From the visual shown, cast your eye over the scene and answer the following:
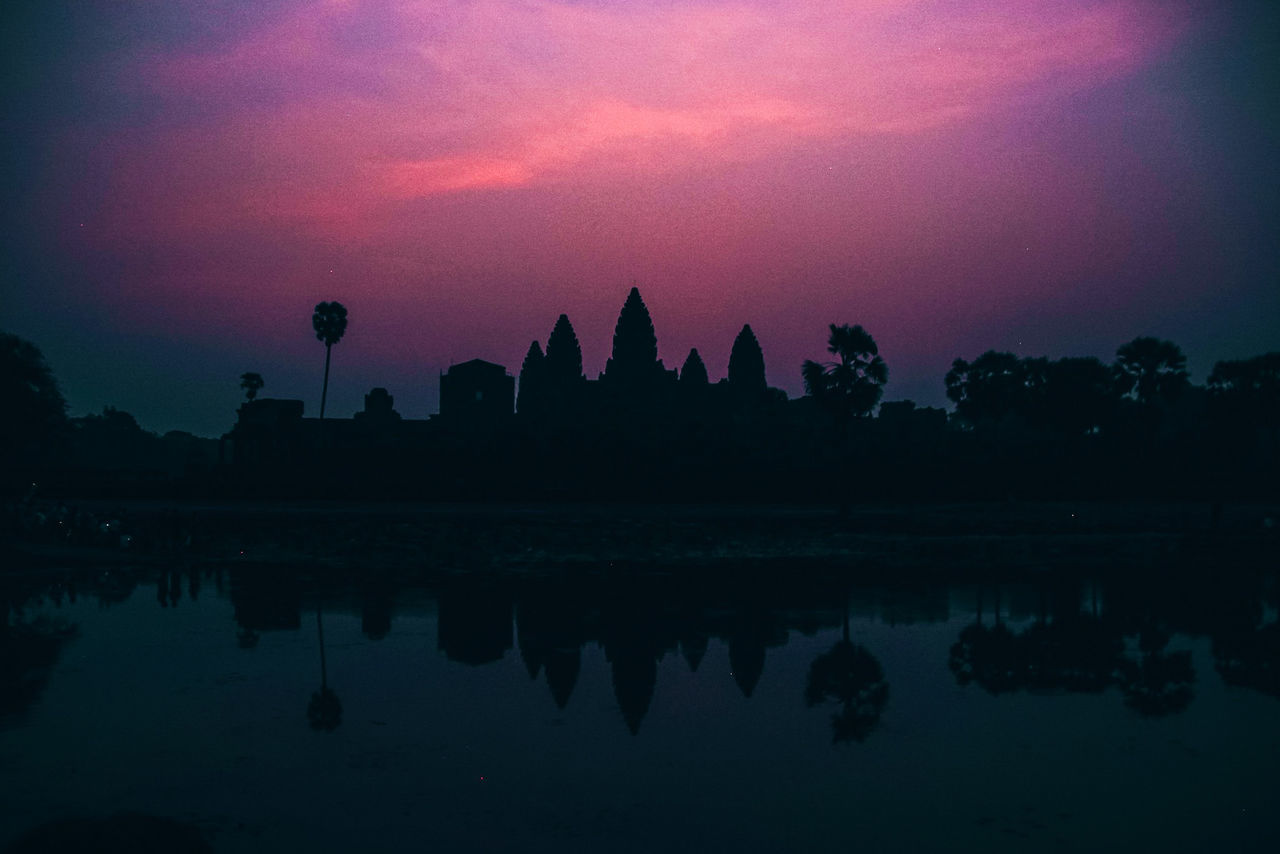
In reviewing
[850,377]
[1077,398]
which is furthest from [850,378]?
[1077,398]

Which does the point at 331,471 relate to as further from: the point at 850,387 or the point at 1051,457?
the point at 1051,457

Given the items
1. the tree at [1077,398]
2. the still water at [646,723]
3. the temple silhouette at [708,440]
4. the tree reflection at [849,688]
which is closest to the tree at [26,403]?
the temple silhouette at [708,440]

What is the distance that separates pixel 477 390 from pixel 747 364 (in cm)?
2733

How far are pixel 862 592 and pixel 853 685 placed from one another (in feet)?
32.7

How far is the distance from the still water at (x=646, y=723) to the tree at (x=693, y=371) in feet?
254

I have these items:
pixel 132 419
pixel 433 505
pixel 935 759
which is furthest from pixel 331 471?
pixel 132 419

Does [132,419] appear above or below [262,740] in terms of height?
above

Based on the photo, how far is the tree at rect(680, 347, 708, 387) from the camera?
100m

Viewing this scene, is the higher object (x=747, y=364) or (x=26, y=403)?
(x=747, y=364)

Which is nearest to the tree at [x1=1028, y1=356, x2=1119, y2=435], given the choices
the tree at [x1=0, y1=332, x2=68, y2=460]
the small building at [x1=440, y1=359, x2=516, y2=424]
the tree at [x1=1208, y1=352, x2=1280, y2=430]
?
the tree at [x1=1208, y1=352, x2=1280, y2=430]

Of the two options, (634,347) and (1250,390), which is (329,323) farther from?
(1250,390)

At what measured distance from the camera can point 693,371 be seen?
10119 centimetres

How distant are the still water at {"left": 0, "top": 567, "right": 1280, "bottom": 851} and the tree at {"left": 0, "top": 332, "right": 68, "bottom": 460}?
46369 millimetres

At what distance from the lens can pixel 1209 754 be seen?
1196cm
